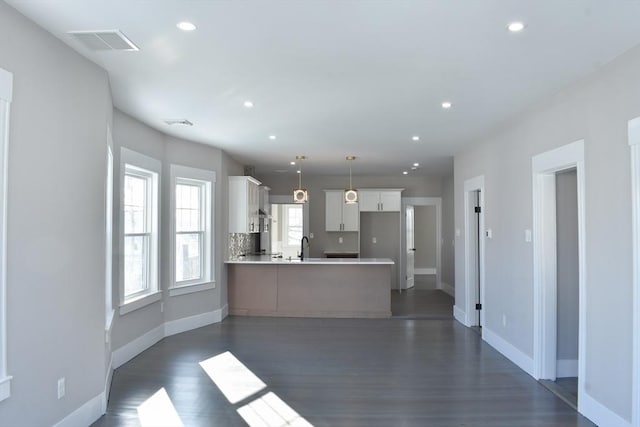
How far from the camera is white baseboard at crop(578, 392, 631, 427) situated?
3.17 metres

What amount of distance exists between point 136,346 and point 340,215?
5856 millimetres

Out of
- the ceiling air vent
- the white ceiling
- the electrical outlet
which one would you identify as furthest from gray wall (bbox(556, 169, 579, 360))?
the electrical outlet

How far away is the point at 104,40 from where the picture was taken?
117 inches

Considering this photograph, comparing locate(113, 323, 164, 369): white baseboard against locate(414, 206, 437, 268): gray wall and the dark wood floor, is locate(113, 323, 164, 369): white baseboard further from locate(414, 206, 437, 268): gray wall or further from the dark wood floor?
locate(414, 206, 437, 268): gray wall

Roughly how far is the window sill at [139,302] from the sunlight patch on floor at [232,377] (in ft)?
3.32

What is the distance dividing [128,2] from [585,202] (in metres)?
3.53

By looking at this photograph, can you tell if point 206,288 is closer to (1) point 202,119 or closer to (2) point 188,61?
(1) point 202,119

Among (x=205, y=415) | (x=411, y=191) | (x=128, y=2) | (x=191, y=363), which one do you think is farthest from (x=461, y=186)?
(x=128, y=2)

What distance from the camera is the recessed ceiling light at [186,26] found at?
2.75 meters

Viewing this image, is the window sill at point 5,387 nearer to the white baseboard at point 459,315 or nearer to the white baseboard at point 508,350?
the white baseboard at point 508,350

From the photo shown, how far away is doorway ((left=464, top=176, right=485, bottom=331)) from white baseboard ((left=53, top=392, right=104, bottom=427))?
5.10 m

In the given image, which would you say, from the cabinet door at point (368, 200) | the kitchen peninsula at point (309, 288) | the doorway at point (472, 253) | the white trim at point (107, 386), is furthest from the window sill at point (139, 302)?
the cabinet door at point (368, 200)

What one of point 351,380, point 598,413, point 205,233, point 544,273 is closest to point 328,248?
point 205,233

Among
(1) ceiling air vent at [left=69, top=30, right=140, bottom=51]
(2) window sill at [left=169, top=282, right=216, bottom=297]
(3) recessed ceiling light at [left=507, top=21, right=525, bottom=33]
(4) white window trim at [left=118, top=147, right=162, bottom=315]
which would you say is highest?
(1) ceiling air vent at [left=69, top=30, right=140, bottom=51]
